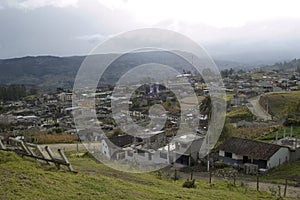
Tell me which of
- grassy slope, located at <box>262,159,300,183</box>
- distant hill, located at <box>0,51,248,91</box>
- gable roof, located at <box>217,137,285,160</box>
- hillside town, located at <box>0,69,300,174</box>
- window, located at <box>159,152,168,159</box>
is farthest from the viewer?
distant hill, located at <box>0,51,248,91</box>

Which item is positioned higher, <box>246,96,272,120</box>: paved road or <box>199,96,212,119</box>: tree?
<box>199,96,212,119</box>: tree

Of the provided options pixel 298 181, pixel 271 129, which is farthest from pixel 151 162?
pixel 271 129

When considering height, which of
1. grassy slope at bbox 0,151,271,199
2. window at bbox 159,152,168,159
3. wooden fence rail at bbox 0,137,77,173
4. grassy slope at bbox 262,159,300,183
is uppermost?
wooden fence rail at bbox 0,137,77,173

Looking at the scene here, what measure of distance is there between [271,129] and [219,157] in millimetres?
10998

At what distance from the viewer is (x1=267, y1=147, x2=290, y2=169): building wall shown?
20.3m

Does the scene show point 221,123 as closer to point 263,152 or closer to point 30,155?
point 263,152

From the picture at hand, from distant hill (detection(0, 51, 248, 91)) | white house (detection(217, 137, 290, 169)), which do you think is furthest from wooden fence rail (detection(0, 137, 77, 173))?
distant hill (detection(0, 51, 248, 91))

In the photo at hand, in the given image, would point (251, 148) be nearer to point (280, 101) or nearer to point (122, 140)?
point (122, 140)

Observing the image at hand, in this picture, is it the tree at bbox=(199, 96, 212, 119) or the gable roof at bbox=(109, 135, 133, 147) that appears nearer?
the gable roof at bbox=(109, 135, 133, 147)

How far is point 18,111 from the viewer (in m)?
55.8

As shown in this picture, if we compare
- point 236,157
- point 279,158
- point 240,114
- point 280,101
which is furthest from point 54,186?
point 280,101

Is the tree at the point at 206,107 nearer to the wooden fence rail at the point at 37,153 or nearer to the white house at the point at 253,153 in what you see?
the white house at the point at 253,153

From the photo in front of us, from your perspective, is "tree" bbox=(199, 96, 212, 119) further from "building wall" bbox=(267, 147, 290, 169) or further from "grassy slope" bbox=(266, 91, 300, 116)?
"grassy slope" bbox=(266, 91, 300, 116)

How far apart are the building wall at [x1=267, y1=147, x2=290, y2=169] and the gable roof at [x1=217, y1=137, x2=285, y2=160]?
9.6 inches
